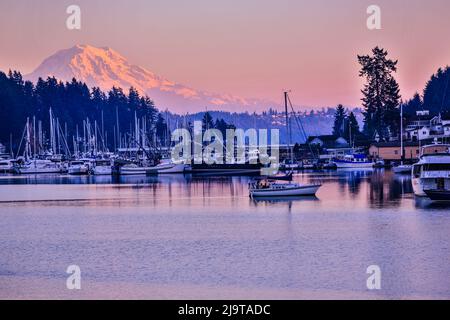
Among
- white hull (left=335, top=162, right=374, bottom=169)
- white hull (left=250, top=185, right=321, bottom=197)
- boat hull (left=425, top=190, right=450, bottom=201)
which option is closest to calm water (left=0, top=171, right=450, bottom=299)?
white hull (left=250, top=185, right=321, bottom=197)

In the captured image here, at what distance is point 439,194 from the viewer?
71.3 metres

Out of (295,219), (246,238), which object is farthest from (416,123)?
(246,238)

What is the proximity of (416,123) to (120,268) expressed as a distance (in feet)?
497

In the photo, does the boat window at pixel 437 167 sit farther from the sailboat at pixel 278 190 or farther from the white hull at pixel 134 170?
the white hull at pixel 134 170

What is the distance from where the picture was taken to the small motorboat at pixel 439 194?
70.9m

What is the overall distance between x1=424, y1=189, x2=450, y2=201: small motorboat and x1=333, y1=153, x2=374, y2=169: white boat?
96.2 m

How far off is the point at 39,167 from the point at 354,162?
75.0m

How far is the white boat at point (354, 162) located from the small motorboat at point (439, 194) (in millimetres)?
96197

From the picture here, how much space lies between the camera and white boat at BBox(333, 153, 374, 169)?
16888 cm

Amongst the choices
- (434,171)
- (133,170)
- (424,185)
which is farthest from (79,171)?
(434,171)

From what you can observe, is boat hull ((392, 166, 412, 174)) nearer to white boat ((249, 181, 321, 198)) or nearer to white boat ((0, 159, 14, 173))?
white boat ((249, 181, 321, 198))

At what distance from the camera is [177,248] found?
46469mm
